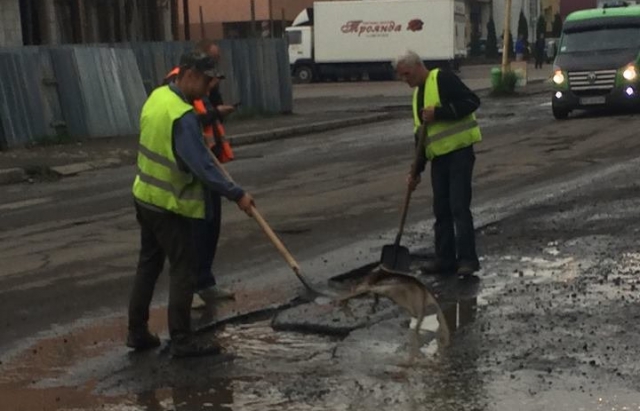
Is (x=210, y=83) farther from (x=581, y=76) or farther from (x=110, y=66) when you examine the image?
(x=581, y=76)

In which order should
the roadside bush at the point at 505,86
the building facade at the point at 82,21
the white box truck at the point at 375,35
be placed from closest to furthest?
1. the building facade at the point at 82,21
2. the roadside bush at the point at 505,86
3. the white box truck at the point at 375,35

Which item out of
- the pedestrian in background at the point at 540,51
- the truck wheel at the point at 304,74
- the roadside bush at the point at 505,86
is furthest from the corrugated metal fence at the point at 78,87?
the pedestrian in background at the point at 540,51

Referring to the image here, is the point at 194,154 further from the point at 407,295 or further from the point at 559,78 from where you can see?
the point at 559,78

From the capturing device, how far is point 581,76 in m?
25.6

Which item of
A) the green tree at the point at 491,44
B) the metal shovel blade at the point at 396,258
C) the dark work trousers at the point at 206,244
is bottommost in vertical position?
the green tree at the point at 491,44

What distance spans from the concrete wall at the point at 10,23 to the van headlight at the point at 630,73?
49.4 feet

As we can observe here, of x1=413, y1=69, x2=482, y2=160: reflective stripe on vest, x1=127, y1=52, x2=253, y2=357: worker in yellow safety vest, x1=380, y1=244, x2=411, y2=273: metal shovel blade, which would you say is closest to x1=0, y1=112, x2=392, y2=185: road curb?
x1=380, y1=244, x2=411, y2=273: metal shovel blade

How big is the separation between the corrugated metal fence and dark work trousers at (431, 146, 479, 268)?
43.5 ft

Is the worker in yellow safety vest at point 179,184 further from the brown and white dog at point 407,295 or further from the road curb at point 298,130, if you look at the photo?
the road curb at point 298,130

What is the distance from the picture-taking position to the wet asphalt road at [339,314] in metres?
6.48

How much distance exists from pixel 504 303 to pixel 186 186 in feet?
8.01

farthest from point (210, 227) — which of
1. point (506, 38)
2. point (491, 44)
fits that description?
point (491, 44)

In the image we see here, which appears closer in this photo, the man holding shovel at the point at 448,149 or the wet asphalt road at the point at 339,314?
the wet asphalt road at the point at 339,314

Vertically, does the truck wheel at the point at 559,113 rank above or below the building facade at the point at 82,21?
below
